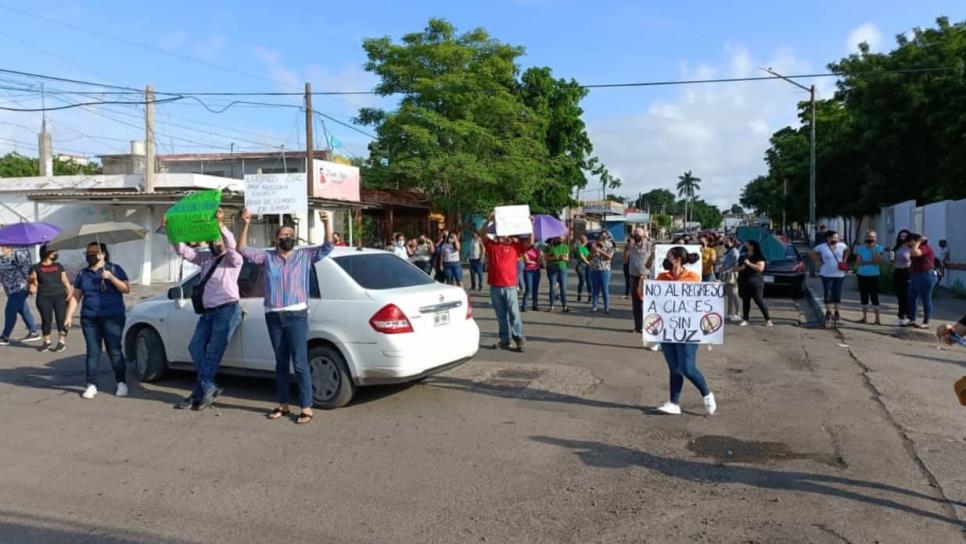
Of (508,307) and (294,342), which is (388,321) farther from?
(508,307)

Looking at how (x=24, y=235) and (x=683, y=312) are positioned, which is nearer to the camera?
(x=683, y=312)

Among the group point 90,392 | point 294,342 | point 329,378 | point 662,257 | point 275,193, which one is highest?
point 275,193

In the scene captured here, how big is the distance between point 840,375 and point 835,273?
14.1 ft

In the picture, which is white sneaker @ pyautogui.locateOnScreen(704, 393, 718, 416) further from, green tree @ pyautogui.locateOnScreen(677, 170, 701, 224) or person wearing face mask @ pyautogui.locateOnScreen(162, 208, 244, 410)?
green tree @ pyautogui.locateOnScreen(677, 170, 701, 224)

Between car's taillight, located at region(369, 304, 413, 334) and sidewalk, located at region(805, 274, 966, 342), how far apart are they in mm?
8930

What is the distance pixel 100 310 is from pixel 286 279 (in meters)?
2.52

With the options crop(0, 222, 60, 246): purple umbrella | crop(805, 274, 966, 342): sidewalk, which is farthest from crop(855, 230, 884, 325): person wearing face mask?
crop(0, 222, 60, 246): purple umbrella

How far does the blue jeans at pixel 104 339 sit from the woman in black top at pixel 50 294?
3.81 m

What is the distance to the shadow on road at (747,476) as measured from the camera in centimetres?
468

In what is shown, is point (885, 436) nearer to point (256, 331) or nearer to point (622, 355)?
point (622, 355)

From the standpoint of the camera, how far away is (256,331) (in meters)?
7.50

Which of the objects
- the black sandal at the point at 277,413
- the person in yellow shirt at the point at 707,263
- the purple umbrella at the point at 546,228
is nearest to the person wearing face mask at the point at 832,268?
the person in yellow shirt at the point at 707,263

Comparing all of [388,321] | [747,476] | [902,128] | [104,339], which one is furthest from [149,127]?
[902,128]

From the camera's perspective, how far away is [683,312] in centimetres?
700
